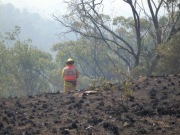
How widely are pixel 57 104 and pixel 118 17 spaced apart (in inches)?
911

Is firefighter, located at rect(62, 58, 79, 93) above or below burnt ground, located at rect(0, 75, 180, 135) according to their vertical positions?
above

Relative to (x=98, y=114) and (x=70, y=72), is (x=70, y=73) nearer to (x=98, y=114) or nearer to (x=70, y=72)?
(x=70, y=72)

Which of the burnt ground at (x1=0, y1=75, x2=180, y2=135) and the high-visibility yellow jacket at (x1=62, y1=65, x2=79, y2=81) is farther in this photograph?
the high-visibility yellow jacket at (x1=62, y1=65, x2=79, y2=81)

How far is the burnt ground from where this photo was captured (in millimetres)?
5699

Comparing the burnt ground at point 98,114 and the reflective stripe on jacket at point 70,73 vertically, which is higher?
the reflective stripe on jacket at point 70,73

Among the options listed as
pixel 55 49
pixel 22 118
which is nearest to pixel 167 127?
pixel 22 118

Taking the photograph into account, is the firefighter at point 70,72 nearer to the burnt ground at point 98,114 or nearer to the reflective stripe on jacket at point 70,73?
the reflective stripe on jacket at point 70,73

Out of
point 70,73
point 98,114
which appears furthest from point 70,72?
point 98,114

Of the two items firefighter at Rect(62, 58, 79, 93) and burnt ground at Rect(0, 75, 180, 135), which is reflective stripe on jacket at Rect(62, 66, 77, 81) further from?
burnt ground at Rect(0, 75, 180, 135)

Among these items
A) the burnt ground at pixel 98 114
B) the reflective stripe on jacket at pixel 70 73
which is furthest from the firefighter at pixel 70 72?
the burnt ground at pixel 98 114

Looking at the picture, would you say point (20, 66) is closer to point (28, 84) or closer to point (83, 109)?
point (28, 84)

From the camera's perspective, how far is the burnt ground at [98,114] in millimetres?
5699

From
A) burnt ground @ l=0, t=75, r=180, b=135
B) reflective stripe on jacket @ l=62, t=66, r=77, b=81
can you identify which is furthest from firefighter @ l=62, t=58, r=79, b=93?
burnt ground @ l=0, t=75, r=180, b=135

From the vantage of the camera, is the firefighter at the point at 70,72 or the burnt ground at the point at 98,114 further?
the firefighter at the point at 70,72
